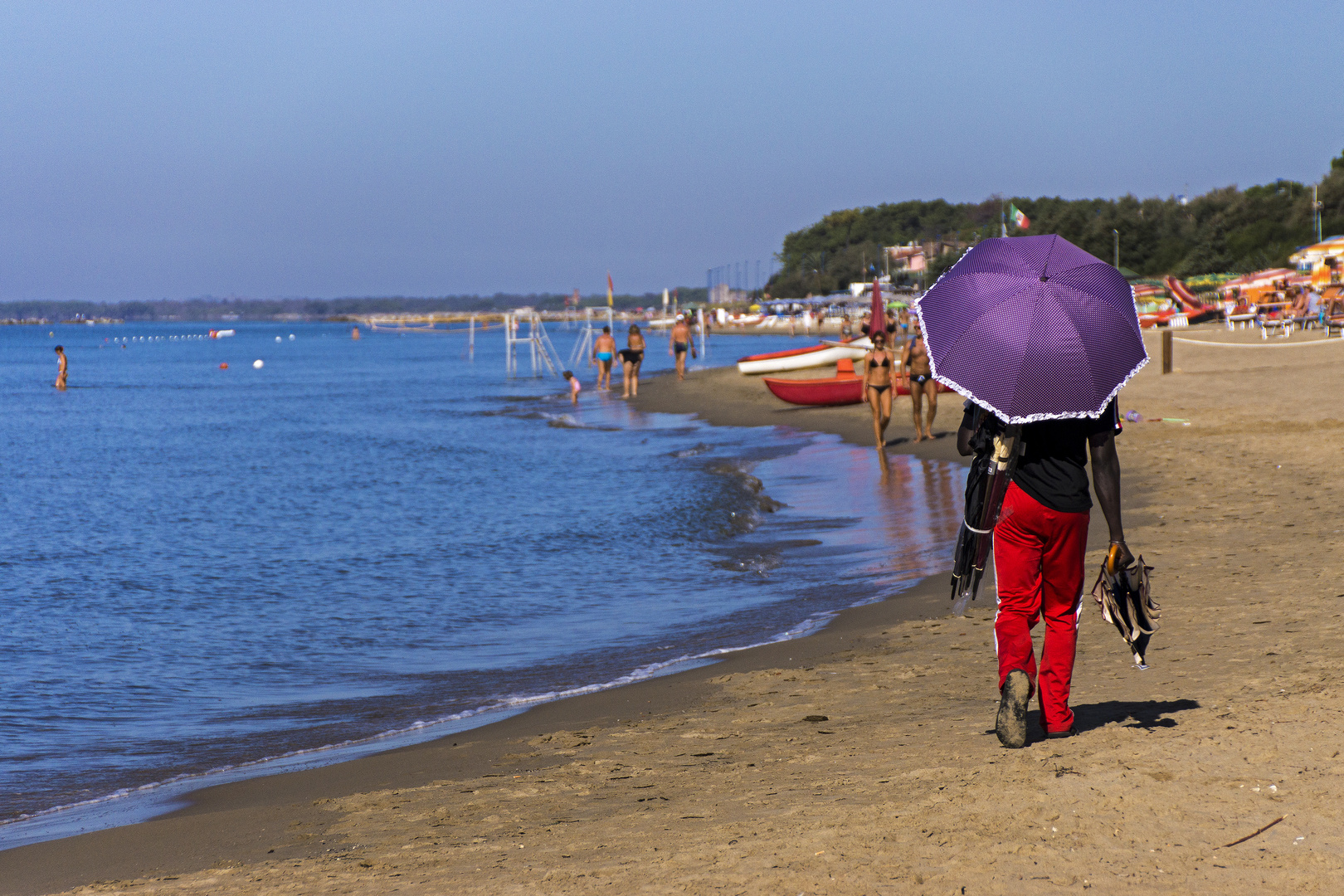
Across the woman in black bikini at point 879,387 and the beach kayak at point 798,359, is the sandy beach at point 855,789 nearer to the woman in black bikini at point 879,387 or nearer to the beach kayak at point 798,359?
the woman in black bikini at point 879,387

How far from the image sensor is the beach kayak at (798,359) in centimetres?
3081

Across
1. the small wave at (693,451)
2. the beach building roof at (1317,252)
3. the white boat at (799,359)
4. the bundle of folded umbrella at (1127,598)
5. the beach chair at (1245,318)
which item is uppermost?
the beach building roof at (1317,252)

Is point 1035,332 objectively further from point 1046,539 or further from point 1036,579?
point 1036,579

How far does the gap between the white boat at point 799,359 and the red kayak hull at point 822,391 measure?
463 cm

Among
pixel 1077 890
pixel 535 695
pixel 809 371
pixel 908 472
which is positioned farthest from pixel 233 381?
pixel 1077 890

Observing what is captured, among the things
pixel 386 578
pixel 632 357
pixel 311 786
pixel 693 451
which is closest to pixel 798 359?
pixel 632 357

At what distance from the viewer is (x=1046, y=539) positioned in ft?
13.4

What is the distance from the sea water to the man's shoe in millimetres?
3115

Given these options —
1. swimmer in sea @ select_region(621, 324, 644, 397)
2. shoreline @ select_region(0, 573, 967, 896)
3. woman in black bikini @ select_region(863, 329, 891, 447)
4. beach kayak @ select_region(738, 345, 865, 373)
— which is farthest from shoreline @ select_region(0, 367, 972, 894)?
swimmer in sea @ select_region(621, 324, 644, 397)

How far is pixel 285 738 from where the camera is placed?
6.33 metres

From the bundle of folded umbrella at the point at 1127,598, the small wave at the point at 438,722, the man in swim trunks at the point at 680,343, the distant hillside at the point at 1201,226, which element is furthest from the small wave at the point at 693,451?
the distant hillside at the point at 1201,226

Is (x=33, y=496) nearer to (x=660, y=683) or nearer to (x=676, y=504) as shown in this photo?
(x=676, y=504)

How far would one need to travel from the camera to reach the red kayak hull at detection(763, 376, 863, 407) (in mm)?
24734

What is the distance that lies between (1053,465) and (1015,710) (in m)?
0.97
